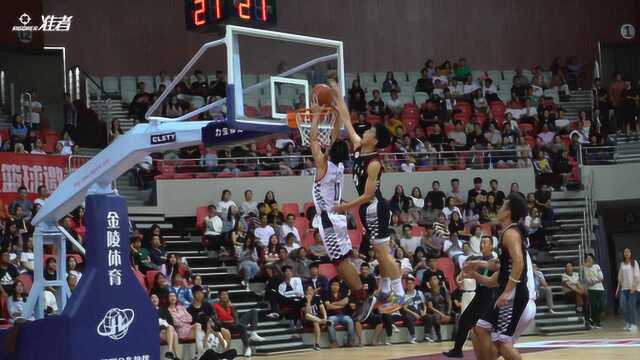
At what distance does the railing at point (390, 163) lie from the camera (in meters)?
24.7

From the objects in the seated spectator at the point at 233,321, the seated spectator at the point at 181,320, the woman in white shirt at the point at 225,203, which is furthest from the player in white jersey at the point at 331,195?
the woman in white shirt at the point at 225,203

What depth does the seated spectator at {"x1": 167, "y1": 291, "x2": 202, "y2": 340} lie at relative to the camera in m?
18.9

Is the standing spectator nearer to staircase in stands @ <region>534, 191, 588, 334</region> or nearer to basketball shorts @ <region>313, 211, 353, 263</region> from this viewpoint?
staircase in stands @ <region>534, 191, 588, 334</region>

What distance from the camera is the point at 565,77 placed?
30.8m

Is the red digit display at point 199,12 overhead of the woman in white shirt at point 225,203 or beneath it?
overhead

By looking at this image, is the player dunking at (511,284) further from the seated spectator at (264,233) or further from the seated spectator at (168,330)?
the seated spectator at (264,233)

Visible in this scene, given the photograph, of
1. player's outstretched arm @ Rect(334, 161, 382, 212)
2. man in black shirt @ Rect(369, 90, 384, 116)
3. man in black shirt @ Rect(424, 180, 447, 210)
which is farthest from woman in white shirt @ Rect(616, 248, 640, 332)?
player's outstretched arm @ Rect(334, 161, 382, 212)

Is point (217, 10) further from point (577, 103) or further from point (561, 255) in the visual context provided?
point (577, 103)

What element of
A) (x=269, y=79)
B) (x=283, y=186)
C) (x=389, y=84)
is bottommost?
(x=283, y=186)

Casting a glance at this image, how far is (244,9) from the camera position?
1440cm

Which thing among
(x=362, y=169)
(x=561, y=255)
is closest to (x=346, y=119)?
(x=362, y=169)

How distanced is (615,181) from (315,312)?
9.17 metres

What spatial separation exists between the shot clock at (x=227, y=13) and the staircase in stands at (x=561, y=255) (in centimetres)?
1140

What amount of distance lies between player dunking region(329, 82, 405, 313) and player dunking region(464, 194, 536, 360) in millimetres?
1446
